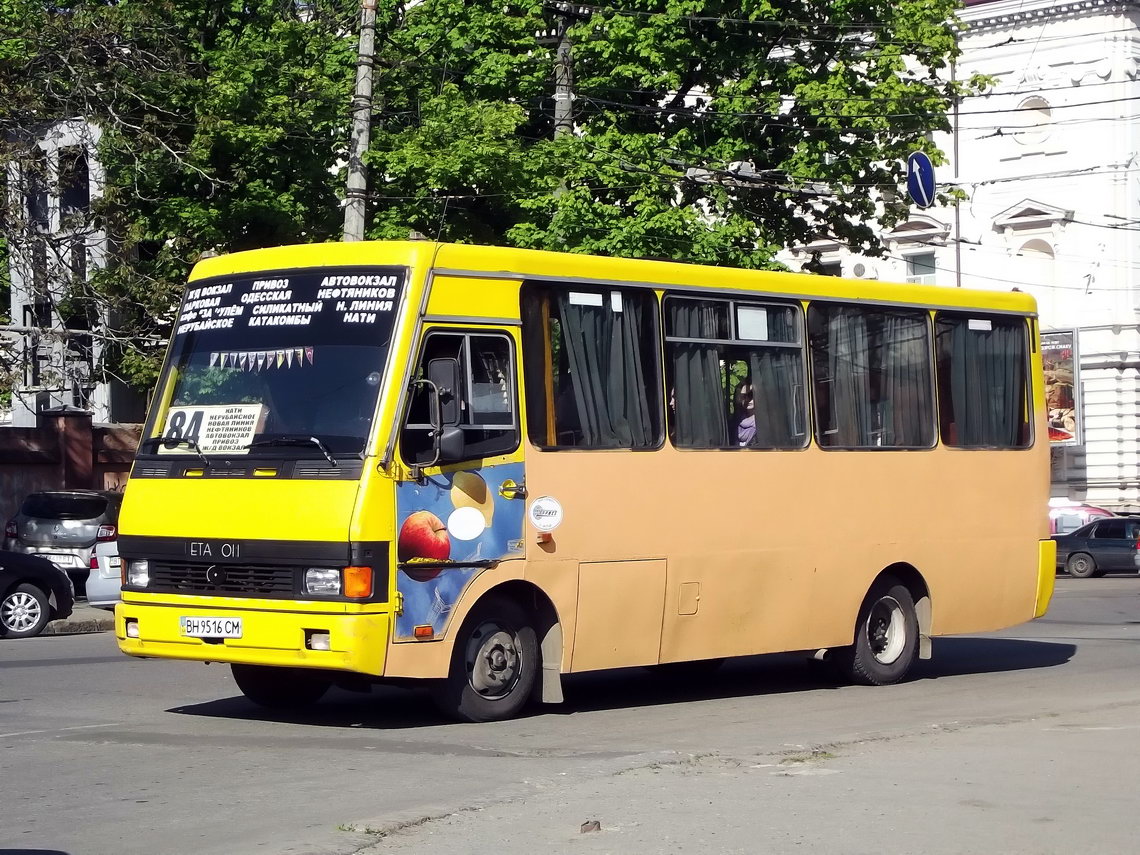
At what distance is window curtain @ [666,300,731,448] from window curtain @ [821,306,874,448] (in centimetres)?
123

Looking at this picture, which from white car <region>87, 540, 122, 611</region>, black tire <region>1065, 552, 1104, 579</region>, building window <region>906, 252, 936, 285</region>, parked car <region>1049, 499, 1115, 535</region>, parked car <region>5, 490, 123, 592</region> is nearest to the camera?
white car <region>87, 540, 122, 611</region>

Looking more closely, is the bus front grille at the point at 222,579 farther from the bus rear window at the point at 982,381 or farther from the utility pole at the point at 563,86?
the utility pole at the point at 563,86

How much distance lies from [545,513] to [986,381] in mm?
5455

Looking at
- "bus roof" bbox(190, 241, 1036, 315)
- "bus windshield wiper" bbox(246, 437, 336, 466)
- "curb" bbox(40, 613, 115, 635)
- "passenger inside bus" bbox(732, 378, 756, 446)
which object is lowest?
"curb" bbox(40, 613, 115, 635)

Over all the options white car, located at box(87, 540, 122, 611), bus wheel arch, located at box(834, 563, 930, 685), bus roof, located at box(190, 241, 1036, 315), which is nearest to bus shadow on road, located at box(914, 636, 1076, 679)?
bus wheel arch, located at box(834, 563, 930, 685)

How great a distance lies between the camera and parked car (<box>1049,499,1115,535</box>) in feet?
149

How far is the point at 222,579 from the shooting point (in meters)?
10.7

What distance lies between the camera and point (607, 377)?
12.0 metres

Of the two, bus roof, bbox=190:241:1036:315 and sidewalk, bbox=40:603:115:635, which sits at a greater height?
bus roof, bbox=190:241:1036:315

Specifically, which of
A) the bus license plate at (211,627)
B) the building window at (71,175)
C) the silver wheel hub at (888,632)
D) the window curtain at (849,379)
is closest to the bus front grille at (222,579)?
the bus license plate at (211,627)

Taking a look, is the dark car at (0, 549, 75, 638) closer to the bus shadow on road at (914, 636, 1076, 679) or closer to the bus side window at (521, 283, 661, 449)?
the bus shadow on road at (914, 636, 1076, 679)

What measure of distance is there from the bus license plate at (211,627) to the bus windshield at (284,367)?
1044 mm

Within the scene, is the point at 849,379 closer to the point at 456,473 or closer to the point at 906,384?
the point at 906,384

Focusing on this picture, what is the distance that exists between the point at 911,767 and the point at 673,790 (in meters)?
1.50
